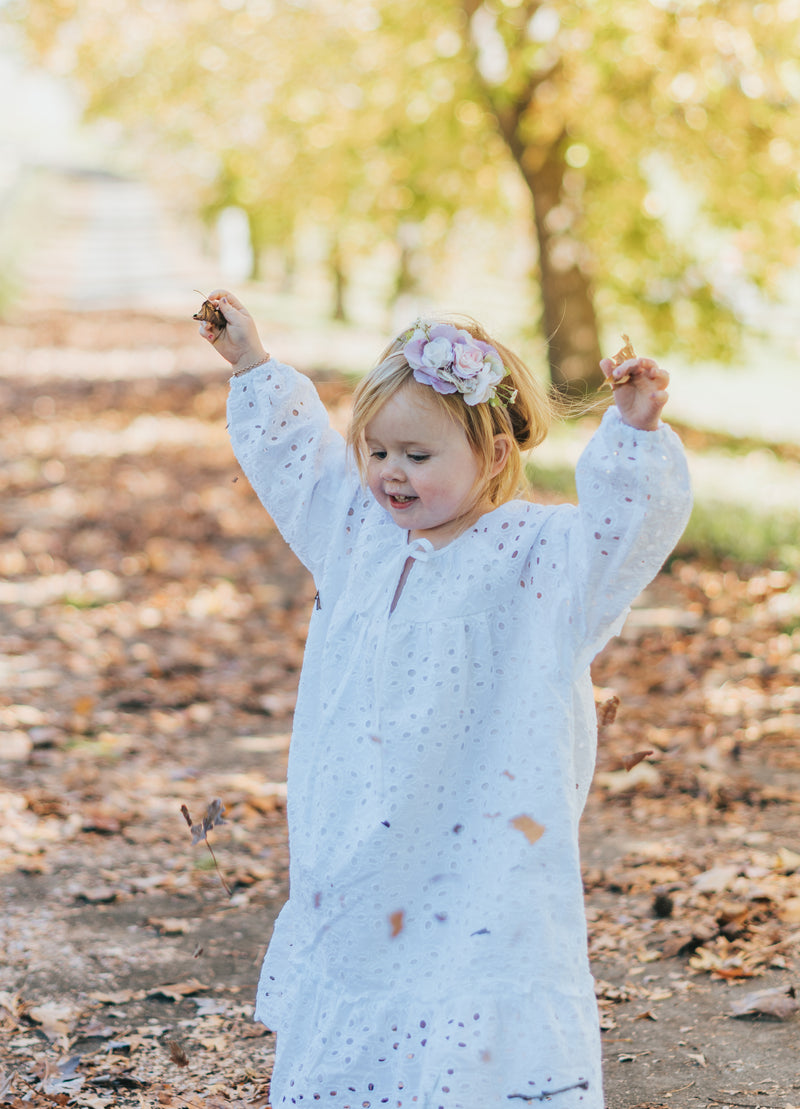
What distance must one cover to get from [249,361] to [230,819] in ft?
8.05

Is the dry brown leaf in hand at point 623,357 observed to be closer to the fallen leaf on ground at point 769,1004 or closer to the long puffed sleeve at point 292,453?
the long puffed sleeve at point 292,453

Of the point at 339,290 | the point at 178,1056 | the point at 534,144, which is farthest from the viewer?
the point at 339,290

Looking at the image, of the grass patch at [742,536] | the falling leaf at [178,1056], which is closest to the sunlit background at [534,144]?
the grass patch at [742,536]

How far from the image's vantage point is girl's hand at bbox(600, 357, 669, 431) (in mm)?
2148

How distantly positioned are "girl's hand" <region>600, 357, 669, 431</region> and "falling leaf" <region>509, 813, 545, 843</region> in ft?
2.48

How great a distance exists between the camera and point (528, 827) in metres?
2.34

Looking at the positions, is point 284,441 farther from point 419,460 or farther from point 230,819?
point 230,819

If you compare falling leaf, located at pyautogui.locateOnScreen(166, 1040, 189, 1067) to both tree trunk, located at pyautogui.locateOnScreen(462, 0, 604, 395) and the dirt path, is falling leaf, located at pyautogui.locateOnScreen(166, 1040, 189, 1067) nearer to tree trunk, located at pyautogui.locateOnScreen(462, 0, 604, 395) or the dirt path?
the dirt path

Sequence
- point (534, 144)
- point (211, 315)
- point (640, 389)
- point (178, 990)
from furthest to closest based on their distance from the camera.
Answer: point (534, 144) < point (178, 990) < point (211, 315) < point (640, 389)

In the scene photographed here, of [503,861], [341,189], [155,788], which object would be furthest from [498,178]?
[503,861]

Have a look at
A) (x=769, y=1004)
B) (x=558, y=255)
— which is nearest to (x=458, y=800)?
(x=769, y=1004)

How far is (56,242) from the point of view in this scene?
163ft

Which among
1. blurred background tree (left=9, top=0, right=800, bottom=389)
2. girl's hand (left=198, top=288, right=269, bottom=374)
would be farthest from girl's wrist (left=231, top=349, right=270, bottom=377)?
blurred background tree (left=9, top=0, right=800, bottom=389)

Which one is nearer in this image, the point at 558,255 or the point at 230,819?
the point at 230,819
